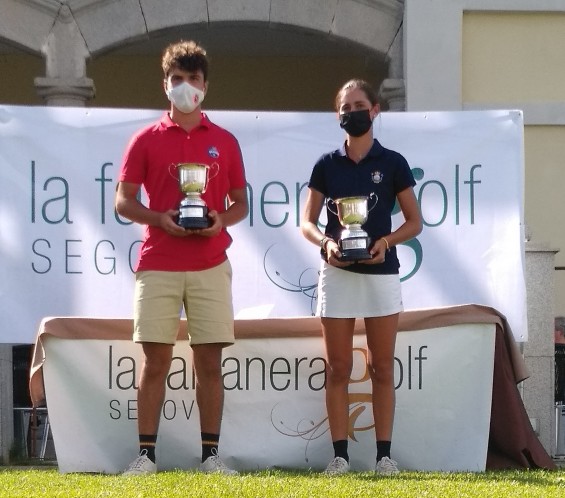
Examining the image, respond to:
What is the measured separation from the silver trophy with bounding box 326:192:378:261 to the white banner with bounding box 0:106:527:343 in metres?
1.18

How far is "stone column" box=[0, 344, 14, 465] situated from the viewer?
28.1ft

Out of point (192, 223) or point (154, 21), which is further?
point (154, 21)

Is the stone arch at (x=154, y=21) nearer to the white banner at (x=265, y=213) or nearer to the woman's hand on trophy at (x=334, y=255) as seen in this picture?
the white banner at (x=265, y=213)

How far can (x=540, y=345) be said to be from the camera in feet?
25.2

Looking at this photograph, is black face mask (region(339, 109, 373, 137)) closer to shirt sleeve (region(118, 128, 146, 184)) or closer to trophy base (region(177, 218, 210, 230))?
trophy base (region(177, 218, 210, 230))

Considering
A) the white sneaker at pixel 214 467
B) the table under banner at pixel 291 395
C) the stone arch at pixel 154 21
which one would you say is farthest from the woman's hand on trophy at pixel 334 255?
the stone arch at pixel 154 21

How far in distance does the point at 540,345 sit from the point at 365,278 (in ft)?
6.11

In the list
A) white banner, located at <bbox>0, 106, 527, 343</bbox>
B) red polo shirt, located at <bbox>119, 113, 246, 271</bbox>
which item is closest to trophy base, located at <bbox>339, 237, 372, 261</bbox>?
red polo shirt, located at <bbox>119, 113, 246, 271</bbox>

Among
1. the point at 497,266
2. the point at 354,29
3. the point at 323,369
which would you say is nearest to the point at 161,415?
the point at 323,369

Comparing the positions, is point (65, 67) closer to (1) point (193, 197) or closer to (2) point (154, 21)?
(2) point (154, 21)

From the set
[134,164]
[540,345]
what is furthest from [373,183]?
[540,345]

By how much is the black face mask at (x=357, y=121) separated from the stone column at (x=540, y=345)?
1.89m

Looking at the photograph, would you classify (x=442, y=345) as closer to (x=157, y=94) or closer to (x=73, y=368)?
(x=73, y=368)

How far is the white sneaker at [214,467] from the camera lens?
6.10 meters
